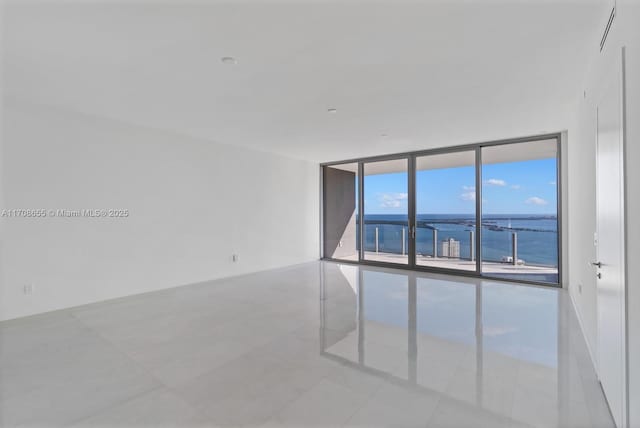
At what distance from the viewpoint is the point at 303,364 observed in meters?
2.57

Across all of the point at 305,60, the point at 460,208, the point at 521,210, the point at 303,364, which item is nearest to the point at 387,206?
the point at 460,208

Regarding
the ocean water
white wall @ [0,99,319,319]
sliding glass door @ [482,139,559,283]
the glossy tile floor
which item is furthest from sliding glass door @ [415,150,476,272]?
white wall @ [0,99,319,319]

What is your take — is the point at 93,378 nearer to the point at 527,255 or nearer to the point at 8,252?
the point at 8,252

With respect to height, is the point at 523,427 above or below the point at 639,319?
below

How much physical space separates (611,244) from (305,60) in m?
2.63

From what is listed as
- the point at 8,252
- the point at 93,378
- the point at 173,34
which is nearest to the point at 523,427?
the point at 93,378

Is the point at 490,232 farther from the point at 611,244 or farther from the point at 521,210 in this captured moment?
the point at 611,244

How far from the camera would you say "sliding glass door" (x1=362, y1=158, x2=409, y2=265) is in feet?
23.1

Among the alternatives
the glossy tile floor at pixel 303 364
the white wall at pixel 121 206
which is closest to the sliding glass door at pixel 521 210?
the glossy tile floor at pixel 303 364

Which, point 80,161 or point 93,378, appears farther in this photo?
point 80,161

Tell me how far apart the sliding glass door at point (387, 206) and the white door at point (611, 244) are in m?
4.58

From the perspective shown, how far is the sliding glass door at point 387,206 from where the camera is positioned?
23.1 ft

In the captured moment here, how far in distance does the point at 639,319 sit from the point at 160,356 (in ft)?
10.8

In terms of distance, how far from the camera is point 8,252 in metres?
3.68
